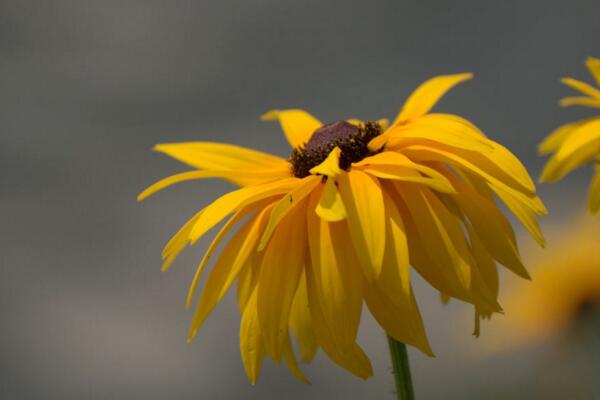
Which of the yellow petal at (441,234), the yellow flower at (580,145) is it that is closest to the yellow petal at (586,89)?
the yellow flower at (580,145)

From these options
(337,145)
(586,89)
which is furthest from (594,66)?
(337,145)

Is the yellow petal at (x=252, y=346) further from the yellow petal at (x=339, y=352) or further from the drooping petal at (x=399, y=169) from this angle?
the drooping petal at (x=399, y=169)

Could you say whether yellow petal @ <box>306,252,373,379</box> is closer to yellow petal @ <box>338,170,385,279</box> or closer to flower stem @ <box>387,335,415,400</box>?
flower stem @ <box>387,335,415,400</box>

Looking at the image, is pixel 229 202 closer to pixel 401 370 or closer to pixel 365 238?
pixel 365 238

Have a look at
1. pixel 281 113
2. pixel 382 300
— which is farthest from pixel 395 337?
pixel 281 113

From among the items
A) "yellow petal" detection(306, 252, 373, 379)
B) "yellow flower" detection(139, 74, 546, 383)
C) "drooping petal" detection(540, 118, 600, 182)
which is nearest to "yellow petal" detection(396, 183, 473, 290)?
"yellow flower" detection(139, 74, 546, 383)
